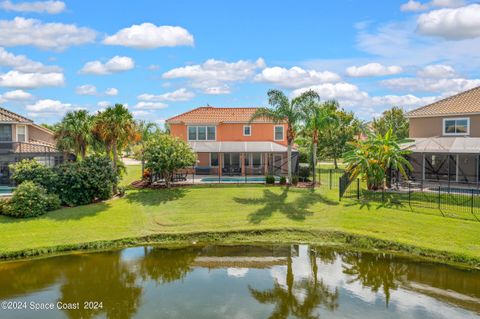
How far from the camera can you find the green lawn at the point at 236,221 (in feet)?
67.4

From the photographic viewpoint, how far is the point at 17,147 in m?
35.2

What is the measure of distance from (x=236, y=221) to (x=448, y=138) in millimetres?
21287

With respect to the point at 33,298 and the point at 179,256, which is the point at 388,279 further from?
the point at 33,298

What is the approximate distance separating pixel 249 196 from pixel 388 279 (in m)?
13.9

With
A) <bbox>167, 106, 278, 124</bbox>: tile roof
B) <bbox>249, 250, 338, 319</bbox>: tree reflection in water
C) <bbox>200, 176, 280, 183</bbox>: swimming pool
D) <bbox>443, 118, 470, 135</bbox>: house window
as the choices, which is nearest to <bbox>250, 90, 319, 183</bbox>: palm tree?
<bbox>200, 176, 280, 183</bbox>: swimming pool

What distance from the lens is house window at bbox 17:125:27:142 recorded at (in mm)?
36031

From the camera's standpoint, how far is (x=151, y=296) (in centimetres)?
1503

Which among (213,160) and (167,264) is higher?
(213,160)

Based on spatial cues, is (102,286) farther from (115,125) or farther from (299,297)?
(115,125)

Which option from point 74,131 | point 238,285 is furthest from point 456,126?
point 74,131

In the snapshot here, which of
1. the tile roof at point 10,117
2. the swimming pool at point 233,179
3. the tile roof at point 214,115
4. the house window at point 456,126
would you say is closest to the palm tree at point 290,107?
the swimming pool at point 233,179

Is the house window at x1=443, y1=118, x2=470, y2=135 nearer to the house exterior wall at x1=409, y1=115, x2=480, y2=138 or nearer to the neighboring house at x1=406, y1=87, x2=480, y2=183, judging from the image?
the neighboring house at x1=406, y1=87, x2=480, y2=183

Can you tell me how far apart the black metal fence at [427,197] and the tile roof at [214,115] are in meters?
14.7

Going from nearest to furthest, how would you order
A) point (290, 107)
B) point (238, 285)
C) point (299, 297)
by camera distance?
1. point (299, 297)
2. point (238, 285)
3. point (290, 107)
